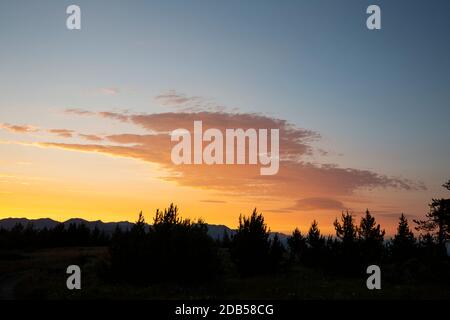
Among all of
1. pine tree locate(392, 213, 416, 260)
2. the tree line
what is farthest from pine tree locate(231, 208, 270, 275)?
pine tree locate(392, 213, 416, 260)

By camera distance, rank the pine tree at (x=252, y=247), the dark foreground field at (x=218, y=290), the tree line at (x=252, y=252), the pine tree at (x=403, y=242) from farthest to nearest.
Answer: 1. the pine tree at (x=403, y=242)
2. the pine tree at (x=252, y=247)
3. the tree line at (x=252, y=252)
4. the dark foreground field at (x=218, y=290)

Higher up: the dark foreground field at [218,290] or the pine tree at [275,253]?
the pine tree at [275,253]

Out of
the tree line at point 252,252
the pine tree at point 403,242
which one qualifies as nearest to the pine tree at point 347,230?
the tree line at point 252,252

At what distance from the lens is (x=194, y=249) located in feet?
91.0

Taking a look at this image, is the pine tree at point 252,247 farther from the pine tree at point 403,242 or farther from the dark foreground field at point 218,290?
the pine tree at point 403,242

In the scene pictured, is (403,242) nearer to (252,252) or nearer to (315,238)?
(315,238)

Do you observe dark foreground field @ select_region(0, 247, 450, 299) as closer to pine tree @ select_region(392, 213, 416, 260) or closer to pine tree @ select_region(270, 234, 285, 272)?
pine tree @ select_region(270, 234, 285, 272)

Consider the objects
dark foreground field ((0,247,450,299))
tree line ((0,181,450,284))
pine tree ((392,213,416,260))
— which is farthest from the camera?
pine tree ((392,213,416,260))

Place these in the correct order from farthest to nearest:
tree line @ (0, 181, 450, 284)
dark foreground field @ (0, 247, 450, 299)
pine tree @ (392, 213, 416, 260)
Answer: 1. pine tree @ (392, 213, 416, 260)
2. tree line @ (0, 181, 450, 284)
3. dark foreground field @ (0, 247, 450, 299)

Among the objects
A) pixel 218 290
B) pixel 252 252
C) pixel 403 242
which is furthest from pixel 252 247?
pixel 403 242

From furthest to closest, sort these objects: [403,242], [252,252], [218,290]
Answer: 1. [403,242]
2. [252,252]
3. [218,290]
